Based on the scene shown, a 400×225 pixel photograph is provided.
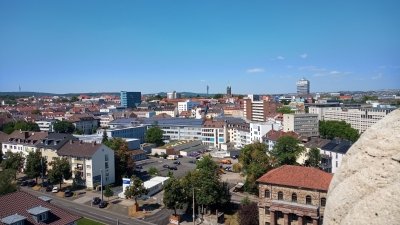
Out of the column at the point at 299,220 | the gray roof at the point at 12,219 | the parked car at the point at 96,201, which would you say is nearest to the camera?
the gray roof at the point at 12,219

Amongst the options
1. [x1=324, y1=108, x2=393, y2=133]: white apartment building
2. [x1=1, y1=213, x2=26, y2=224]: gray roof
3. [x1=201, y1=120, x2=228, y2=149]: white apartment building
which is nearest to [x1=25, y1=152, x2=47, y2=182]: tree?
[x1=1, y1=213, x2=26, y2=224]: gray roof

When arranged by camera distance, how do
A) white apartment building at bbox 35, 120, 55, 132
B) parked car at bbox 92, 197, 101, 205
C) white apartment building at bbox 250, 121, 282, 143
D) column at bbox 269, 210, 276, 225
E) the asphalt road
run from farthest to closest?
white apartment building at bbox 35, 120, 55, 132
white apartment building at bbox 250, 121, 282, 143
parked car at bbox 92, 197, 101, 205
the asphalt road
column at bbox 269, 210, 276, 225

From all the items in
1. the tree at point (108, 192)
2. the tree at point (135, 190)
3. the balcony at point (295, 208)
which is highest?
the balcony at point (295, 208)

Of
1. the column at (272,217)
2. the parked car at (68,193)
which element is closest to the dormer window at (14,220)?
the column at (272,217)

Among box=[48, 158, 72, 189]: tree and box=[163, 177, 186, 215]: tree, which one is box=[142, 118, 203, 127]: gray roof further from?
box=[163, 177, 186, 215]: tree

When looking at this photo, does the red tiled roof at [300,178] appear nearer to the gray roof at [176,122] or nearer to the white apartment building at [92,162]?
the white apartment building at [92,162]

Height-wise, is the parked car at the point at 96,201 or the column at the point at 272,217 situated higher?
the column at the point at 272,217
